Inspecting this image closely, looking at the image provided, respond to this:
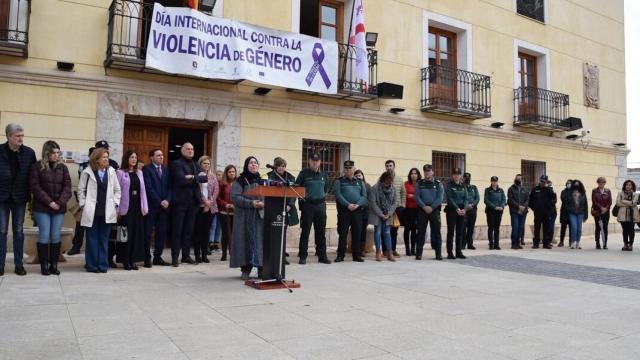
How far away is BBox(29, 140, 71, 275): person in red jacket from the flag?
6931mm

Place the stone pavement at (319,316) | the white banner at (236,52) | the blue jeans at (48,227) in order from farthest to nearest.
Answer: the white banner at (236,52), the blue jeans at (48,227), the stone pavement at (319,316)

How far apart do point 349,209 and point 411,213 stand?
197cm

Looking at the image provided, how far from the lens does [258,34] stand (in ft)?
34.9

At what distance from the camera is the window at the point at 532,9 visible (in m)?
16.3

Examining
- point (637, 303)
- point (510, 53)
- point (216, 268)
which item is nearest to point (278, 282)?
point (216, 268)

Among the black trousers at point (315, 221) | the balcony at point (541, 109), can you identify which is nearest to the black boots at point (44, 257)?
the black trousers at point (315, 221)

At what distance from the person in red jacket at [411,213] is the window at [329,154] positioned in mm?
1974

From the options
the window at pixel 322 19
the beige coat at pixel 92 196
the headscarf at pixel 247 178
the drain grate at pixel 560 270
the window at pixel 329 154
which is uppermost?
the window at pixel 322 19

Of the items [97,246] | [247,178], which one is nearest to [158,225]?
[97,246]

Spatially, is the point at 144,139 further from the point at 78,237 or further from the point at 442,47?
the point at 442,47

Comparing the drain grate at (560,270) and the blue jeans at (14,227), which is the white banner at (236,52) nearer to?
the blue jeans at (14,227)

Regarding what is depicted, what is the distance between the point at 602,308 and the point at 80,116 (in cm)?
863

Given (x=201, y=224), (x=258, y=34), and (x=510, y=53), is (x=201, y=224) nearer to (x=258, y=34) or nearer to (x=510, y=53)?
(x=258, y=34)

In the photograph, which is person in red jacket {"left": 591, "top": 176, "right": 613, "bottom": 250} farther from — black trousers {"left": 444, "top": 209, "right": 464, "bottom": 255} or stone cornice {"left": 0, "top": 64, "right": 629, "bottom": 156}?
black trousers {"left": 444, "top": 209, "right": 464, "bottom": 255}
